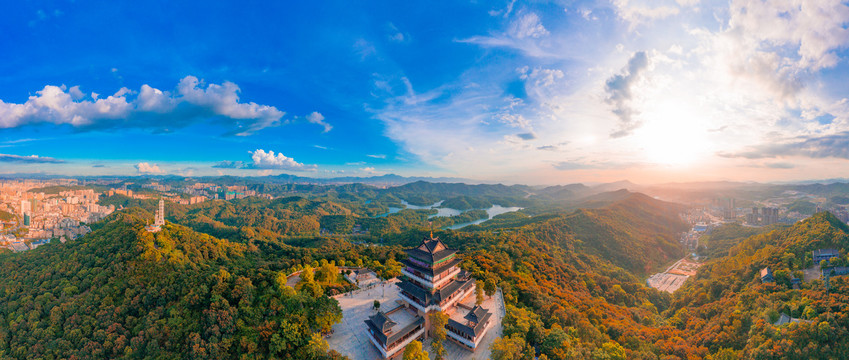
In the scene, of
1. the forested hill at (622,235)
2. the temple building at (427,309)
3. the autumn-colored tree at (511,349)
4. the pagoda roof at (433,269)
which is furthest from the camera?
the forested hill at (622,235)

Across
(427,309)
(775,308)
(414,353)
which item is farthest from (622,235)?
(414,353)

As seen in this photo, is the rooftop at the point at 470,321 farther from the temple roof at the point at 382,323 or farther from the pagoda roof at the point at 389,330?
the temple roof at the point at 382,323

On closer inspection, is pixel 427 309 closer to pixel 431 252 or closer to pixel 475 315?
pixel 475 315

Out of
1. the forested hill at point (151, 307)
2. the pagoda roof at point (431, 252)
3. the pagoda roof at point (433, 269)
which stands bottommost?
the forested hill at point (151, 307)

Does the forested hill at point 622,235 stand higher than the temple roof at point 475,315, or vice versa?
the temple roof at point 475,315

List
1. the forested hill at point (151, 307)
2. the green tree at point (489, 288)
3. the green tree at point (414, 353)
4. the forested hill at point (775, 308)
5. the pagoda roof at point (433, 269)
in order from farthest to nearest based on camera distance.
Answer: the green tree at point (489, 288), the forested hill at point (775, 308), the pagoda roof at point (433, 269), the forested hill at point (151, 307), the green tree at point (414, 353)

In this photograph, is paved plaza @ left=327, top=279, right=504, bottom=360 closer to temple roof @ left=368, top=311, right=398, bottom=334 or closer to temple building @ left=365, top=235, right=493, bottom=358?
temple building @ left=365, top=235, right=493, bottom=358

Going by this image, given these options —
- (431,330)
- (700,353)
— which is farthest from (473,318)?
(700,353)

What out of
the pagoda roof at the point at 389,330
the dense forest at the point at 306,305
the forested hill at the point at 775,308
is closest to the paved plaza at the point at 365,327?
the dense forest at the point at 306,305
